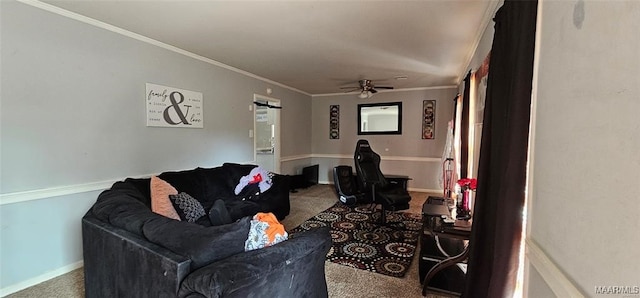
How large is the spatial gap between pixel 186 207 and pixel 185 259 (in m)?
1.52

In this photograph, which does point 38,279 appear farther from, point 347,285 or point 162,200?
point 347,285

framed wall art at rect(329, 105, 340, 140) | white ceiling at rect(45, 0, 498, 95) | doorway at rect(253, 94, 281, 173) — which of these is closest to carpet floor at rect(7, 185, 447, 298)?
white ceiling at rect(45, 0, 498, 95)

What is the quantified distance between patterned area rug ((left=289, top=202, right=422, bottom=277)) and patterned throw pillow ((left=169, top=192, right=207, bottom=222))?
4.31 ft

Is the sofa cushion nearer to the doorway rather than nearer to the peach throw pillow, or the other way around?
Result: the peach throw pillow

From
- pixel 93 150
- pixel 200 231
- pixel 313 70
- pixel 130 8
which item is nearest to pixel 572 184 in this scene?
pixel 200 231

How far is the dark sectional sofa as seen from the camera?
46.4 inches

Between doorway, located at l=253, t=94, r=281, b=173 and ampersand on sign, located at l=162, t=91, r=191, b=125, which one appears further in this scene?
doorway, located at l=253, t=94, r=281, b=173

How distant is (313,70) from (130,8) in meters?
2.67

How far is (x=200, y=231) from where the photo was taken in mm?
1393

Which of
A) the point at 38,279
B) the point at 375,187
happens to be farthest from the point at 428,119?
the point at 38,279

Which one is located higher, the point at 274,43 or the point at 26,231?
the point at 274,43

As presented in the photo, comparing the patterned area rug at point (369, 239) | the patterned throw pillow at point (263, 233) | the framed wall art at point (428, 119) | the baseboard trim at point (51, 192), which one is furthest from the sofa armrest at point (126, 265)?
the framed wall art at point (428, 119)

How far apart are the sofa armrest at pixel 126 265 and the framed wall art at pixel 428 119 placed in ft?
19.2

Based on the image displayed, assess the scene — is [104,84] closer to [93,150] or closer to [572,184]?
[93,150]
